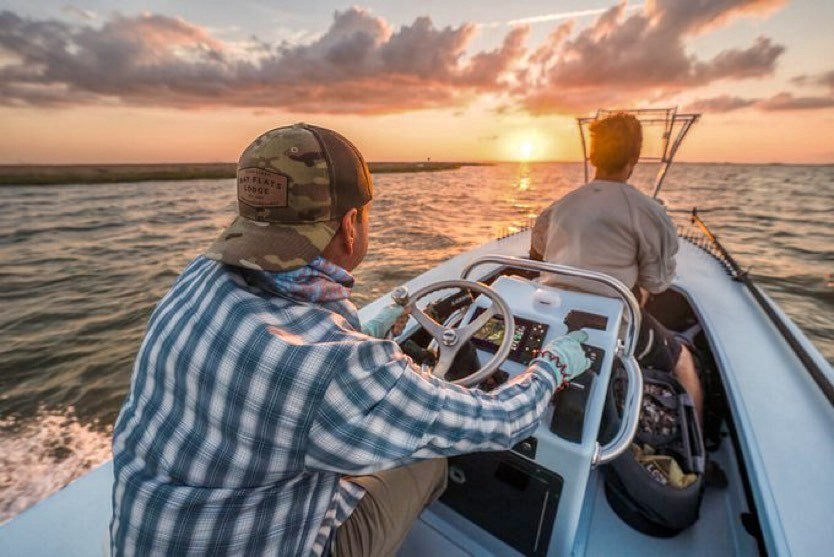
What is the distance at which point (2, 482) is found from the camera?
2.86 m

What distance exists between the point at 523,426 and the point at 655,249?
A: 172 centimetres

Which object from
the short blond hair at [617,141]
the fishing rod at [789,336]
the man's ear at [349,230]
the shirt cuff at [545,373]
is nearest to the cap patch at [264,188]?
the man's ear at [349,230]

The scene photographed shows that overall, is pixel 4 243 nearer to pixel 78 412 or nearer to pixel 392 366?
pixel 78 412

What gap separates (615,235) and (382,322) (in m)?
1.48

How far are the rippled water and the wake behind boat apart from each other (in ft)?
8.14

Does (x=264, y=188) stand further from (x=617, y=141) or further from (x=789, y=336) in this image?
(x=789, y=336)

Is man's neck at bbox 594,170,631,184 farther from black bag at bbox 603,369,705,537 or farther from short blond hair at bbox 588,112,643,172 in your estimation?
black bag at bbox 603,369,705,537

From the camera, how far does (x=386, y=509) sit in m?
1.27

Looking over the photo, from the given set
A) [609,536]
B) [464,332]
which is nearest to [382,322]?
[464,332]

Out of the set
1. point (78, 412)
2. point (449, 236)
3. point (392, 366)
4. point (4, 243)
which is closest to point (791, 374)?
point (392, 366)

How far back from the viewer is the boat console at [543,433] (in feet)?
4.53

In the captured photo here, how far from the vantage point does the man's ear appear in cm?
103

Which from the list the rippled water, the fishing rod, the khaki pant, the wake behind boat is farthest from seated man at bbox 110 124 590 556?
the rippled water

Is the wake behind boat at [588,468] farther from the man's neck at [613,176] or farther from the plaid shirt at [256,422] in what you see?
the man's neck at [613,176]
